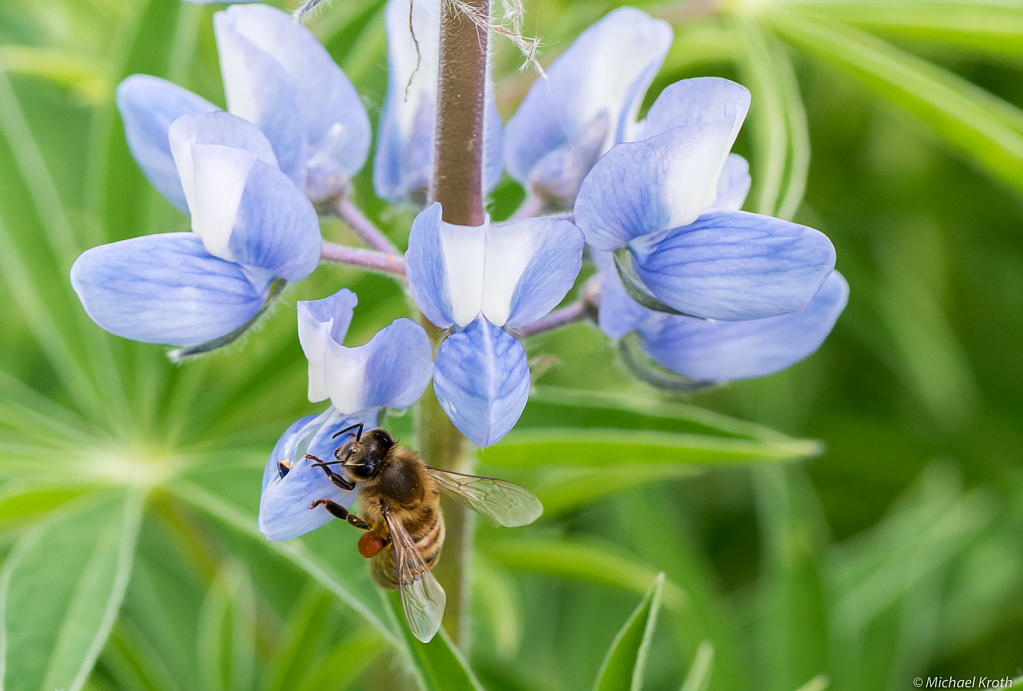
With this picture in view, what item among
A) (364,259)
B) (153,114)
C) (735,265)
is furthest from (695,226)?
(153,114)

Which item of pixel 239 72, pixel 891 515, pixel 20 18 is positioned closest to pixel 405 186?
pixel 239 72

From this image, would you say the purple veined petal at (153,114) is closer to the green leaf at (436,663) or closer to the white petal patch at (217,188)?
the white petal patch at (217,188)

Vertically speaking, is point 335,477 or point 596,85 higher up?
point 596,85

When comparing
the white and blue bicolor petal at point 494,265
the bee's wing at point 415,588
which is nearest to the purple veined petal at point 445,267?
the white and blue bicolor petal at point 494,265

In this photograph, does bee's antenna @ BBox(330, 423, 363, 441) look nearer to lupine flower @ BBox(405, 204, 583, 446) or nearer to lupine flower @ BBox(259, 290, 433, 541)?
lupine flower @ BBox(259, 290, 433, 541)

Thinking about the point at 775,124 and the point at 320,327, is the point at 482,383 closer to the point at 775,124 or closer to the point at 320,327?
the point at 320,327

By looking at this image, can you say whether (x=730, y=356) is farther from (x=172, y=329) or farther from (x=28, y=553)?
(x=28, y=553)

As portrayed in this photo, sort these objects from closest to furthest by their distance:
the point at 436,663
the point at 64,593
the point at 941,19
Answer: the point at 436,663, the point at 64,593, the point at 941,19

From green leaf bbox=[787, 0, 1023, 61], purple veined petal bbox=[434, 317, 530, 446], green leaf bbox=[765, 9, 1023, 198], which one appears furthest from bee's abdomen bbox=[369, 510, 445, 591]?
green leaf bbox=[787, 0, 1023, 61]
